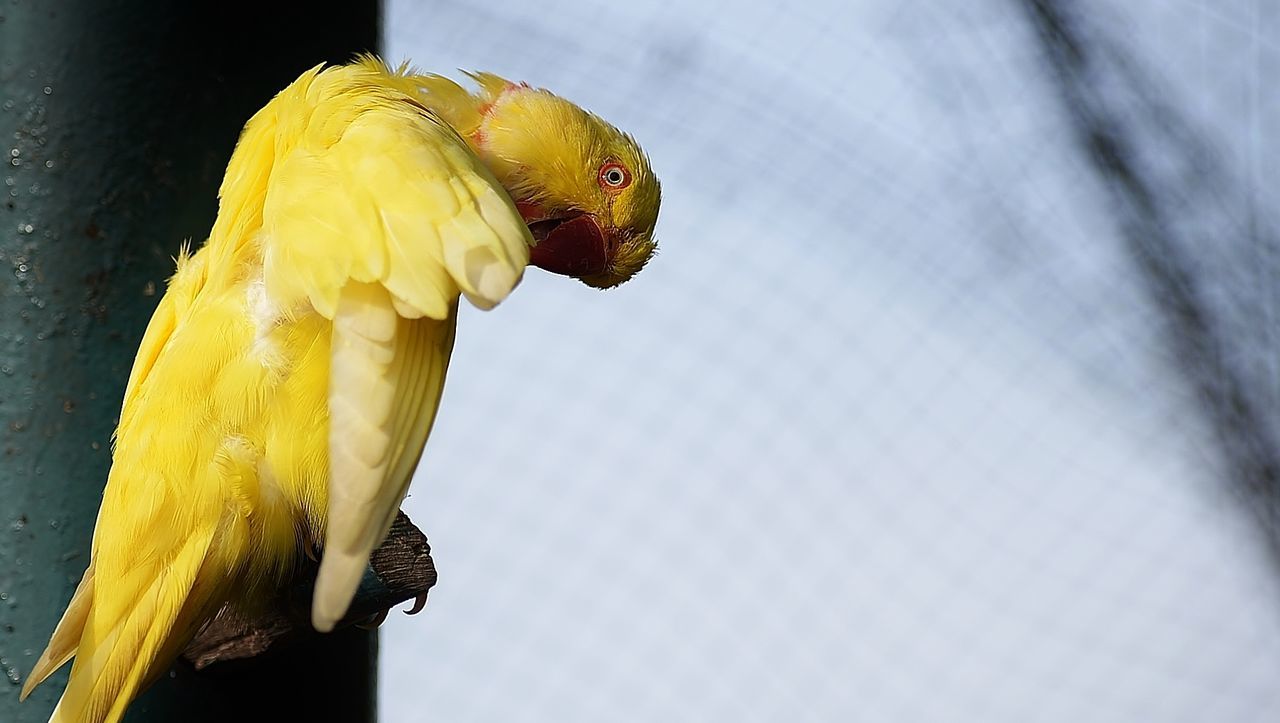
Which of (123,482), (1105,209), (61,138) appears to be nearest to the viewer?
(123,482)

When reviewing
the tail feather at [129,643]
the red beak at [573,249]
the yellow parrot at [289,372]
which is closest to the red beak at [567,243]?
the red beak at [573,249]

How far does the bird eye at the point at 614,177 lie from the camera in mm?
1456

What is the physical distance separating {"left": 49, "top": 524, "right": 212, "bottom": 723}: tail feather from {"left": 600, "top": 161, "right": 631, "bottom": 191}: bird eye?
707 millimetres

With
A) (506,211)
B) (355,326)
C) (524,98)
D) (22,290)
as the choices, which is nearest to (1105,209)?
(524,98)

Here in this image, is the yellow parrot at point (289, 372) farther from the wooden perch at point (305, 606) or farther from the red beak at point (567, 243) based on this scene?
the red beak at point (567, 243)

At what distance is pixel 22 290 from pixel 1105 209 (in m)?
2.07

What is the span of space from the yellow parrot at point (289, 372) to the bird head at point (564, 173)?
0.24 m

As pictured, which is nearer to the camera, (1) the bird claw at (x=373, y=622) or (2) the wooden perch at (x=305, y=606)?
(2) the wooden perch at (x=305, y=606)

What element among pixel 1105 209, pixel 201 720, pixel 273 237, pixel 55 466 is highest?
pixel 1105 209

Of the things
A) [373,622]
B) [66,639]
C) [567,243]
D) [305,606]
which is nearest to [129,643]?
[66,639]

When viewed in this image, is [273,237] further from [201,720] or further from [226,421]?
[201,720]

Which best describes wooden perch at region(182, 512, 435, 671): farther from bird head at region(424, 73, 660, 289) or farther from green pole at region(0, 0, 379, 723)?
bird head at region(424, 73, 660, 289)

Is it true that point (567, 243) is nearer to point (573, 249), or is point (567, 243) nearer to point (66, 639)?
point (573, 249)

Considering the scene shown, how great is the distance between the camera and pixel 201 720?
109 cm
